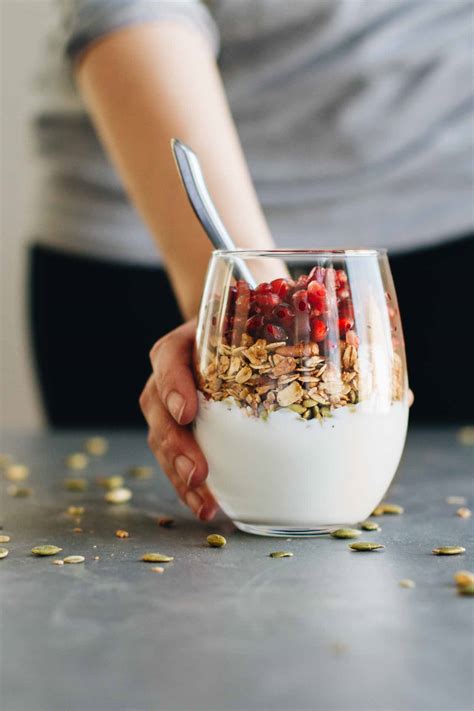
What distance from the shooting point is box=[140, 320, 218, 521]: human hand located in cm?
81

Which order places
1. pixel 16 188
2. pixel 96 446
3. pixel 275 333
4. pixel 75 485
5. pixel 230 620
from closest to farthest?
1. pixel 230 620
2. pixel 275 333
3. pixel 75 485
4. pixel 96 446
5. pixel 16 188

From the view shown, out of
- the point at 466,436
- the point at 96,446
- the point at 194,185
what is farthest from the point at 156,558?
the point at 466,436

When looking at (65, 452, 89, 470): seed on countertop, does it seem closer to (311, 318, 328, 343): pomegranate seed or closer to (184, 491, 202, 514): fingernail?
(184, 491, 202, 514): fingernail

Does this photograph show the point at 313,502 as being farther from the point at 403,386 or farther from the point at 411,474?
the point at 411,474

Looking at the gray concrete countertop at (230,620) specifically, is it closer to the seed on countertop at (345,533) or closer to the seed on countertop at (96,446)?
the seed on countertop at (345,533)

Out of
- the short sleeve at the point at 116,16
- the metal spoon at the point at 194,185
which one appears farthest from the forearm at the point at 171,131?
the metal spoon at the point at 194,185

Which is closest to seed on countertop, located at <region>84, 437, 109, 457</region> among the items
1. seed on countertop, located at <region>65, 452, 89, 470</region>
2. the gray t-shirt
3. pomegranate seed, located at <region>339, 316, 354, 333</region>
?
seed on countertop, located at <region>65, 452, 89, 470</region>

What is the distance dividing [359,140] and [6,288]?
1.78 meters

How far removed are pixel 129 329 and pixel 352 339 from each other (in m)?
0.86

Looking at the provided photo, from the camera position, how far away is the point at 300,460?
76 centimetres

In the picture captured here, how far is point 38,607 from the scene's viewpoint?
0.63 meters

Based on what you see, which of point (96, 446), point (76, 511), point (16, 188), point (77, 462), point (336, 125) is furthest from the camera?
point (16, 188)

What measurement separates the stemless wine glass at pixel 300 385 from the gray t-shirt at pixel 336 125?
0.71 meters

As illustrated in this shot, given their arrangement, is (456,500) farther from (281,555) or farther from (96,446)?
(96,446)
